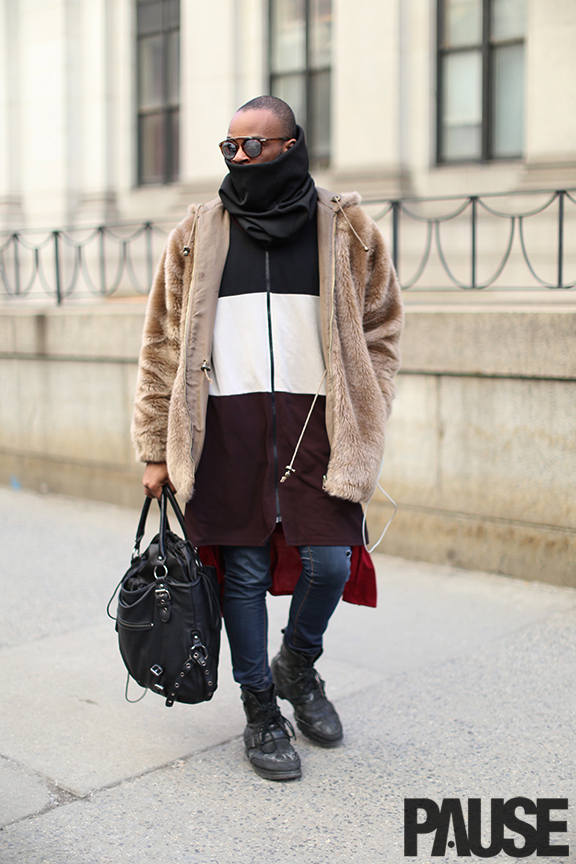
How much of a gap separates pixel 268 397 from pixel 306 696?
1.14 metres

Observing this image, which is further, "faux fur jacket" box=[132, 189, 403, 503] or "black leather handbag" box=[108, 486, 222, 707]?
"faux fur jacket" box=[132, 189, 403, 503]

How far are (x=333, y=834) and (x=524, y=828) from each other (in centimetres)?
59

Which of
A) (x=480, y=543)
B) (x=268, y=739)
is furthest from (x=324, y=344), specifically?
(x=480, y=543)

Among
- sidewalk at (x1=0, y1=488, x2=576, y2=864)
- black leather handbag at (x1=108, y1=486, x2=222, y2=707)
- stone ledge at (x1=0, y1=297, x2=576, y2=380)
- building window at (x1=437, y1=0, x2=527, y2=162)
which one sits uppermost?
building window at (x1=437, y1=0, x2=527, y2=162)

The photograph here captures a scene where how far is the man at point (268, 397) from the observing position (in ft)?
11.0

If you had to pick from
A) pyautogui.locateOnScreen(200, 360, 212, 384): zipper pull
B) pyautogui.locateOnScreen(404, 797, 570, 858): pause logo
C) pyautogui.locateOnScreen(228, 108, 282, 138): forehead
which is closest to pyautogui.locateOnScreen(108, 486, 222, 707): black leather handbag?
pyautogui.locateOnScreen(200, 360, 212, 384): zipper pull

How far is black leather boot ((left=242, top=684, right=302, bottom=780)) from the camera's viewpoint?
135 inches

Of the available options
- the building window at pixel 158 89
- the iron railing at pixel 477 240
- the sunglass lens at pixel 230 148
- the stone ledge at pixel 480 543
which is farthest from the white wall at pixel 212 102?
the sunglass lens at pixel 230 148

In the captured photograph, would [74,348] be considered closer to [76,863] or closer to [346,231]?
[346,231]

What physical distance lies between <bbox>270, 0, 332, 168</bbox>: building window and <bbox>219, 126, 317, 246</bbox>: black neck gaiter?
7.81 meters

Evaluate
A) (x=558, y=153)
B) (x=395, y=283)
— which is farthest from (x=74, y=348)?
(x=395, y=283)

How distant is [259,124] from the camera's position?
325 cm

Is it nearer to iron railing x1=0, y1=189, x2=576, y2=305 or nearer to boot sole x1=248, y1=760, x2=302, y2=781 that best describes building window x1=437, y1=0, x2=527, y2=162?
iron railing x1=0, y1=189, x2=576, y2=305

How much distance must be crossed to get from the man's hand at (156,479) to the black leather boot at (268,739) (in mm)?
757
